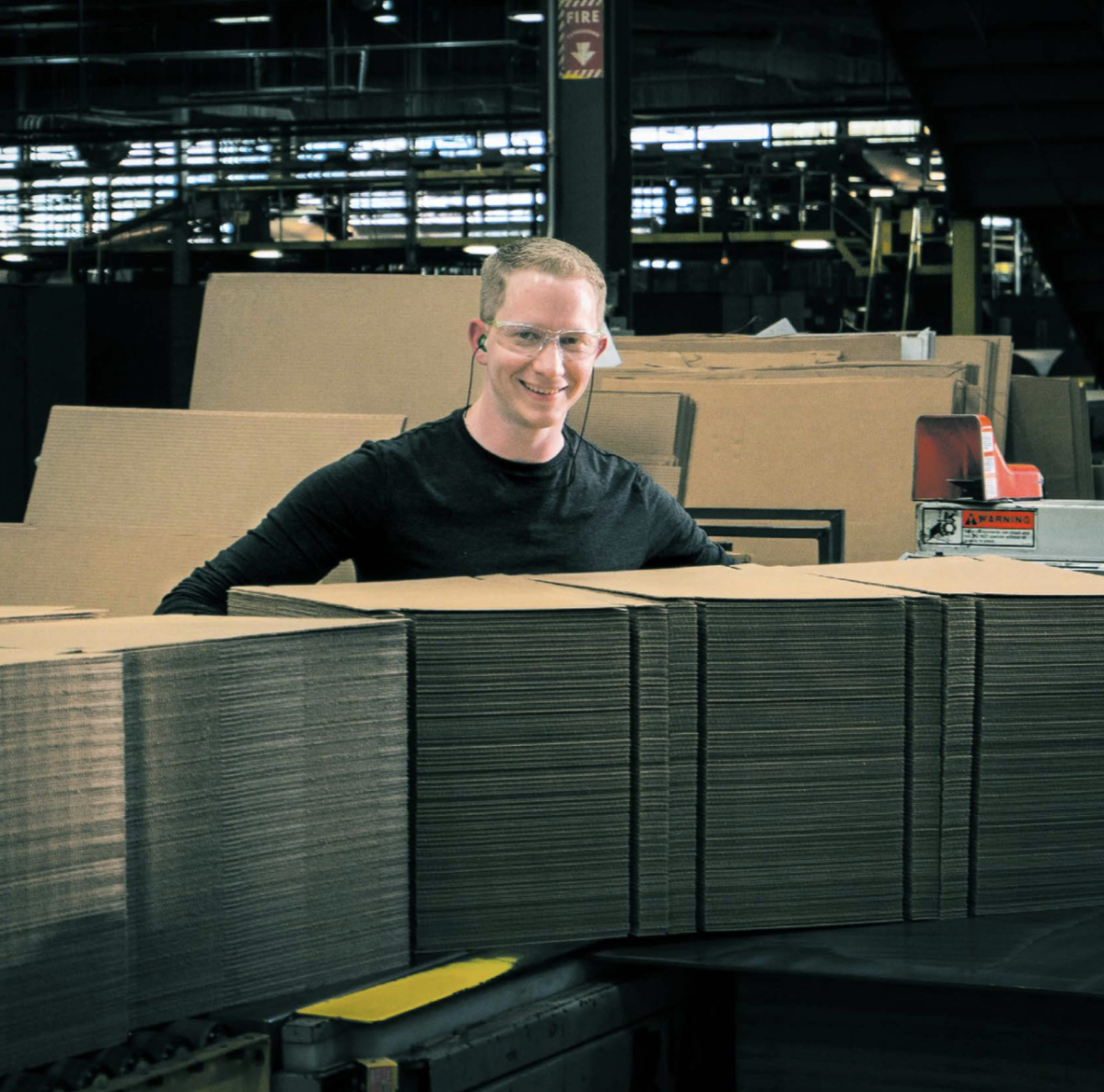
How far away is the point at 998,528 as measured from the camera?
3402 millimetres

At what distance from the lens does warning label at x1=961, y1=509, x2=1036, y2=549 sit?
11.1 feet

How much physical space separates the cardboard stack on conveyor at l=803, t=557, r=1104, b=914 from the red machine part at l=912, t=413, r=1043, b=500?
1909 millimetres

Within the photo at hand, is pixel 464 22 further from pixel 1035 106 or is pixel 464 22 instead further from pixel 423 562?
pixel 423 562

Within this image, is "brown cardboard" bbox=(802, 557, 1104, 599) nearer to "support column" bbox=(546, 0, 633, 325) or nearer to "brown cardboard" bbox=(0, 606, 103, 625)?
"brown cardboard" bbox=(0, 606, 103, 625)

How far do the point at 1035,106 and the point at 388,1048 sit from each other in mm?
6709

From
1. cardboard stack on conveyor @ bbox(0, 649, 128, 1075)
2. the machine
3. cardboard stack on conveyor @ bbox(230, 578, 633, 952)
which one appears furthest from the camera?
the machine

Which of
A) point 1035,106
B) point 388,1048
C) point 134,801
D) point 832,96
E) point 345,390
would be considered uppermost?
point 832,96

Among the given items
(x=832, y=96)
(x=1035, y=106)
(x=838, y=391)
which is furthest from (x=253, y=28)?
(x=838, y=391)

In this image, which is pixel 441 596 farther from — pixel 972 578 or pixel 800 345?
pixel 800 345

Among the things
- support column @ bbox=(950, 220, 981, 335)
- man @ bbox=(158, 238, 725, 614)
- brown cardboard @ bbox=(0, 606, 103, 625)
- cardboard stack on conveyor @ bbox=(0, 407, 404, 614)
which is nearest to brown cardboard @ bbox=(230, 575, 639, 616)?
brown cardboard @ bbox=(0, 606, 103, 625)

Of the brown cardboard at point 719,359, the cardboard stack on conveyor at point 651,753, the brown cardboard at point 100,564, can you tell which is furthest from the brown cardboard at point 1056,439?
the cardboard stack on conveyor at point 651,753

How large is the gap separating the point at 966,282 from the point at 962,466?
7061 millimetres

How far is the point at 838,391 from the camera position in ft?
14.1

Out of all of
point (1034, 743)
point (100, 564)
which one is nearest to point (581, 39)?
point (100, 564)
